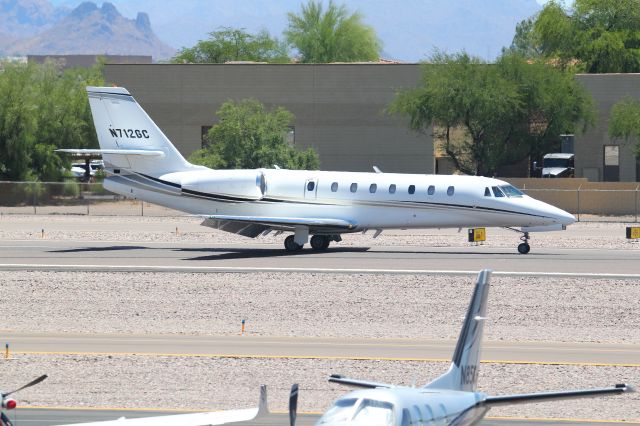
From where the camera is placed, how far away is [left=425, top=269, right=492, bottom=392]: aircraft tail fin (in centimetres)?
1394

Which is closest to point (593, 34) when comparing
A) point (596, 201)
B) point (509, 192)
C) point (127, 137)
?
point (596, 201)

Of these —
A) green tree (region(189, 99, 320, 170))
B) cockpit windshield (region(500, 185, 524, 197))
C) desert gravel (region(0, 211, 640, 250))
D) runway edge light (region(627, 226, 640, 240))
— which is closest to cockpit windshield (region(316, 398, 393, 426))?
cockpit windshield (region(500, 185, 524, 197))

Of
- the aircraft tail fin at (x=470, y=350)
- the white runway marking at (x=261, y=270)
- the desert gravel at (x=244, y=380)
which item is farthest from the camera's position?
the white runway marking at (x=261, y=270)

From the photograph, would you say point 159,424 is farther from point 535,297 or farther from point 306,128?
point 306,128

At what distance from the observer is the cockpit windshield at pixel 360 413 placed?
11148 millimetres

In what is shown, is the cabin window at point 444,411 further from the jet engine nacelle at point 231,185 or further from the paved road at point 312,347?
the jet engine nacelle at point 231,185

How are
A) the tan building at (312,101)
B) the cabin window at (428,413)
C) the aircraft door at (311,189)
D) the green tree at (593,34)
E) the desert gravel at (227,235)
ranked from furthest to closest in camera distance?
the green tree at (593,34) < the tan building at (312,101) < the desert gravel at (227,235) < the aircraft door at (311,189) < the cabin window at (428,413)

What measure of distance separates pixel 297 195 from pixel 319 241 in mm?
1750

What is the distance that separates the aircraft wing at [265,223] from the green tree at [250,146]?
24.0 m

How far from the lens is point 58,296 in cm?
2956

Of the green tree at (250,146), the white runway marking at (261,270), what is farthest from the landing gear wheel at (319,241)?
the green tree at (250,146)

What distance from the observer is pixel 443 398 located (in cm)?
1255

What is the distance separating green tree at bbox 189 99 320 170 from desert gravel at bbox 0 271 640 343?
1212 inches

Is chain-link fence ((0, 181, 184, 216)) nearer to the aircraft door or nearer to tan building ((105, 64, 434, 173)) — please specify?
tan building ((105, 64, 434, 173))
